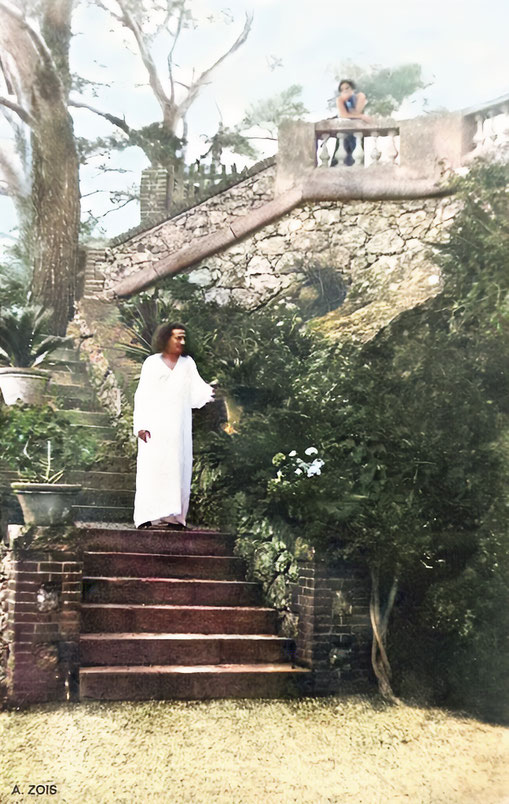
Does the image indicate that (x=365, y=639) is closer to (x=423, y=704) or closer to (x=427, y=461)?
(x=423, y=704)

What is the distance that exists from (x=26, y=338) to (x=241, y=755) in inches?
91.0

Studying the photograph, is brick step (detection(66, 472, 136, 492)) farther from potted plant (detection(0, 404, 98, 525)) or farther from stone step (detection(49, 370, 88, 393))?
stone step (detection(49, 370, 88, 393))

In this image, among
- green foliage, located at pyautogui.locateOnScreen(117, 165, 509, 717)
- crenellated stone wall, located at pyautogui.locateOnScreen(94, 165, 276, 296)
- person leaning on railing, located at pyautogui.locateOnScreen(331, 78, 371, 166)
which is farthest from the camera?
person leaning on railing, located at pyautogui.locateOnScreen(331, 78, 371, 166)

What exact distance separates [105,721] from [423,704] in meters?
1.56

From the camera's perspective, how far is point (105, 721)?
14.5ft

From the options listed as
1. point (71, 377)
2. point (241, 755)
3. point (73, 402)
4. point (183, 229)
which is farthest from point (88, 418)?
point (241, 755)

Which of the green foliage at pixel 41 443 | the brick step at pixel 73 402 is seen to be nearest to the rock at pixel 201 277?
the brick step at pixel 73 402

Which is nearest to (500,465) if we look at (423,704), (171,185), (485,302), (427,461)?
(427,461)

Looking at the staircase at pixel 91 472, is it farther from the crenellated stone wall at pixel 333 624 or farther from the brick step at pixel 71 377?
the crenellated stone wall at pixel 333 624

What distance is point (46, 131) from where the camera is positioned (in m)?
5.20

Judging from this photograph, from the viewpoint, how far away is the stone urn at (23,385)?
4.88m

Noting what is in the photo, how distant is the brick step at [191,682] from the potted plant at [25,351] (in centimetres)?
142

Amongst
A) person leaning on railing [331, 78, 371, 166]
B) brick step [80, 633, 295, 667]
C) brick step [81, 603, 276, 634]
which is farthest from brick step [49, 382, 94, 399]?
person leaning on railing [331, 78, 371, 166]

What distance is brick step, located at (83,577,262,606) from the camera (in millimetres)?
4621
